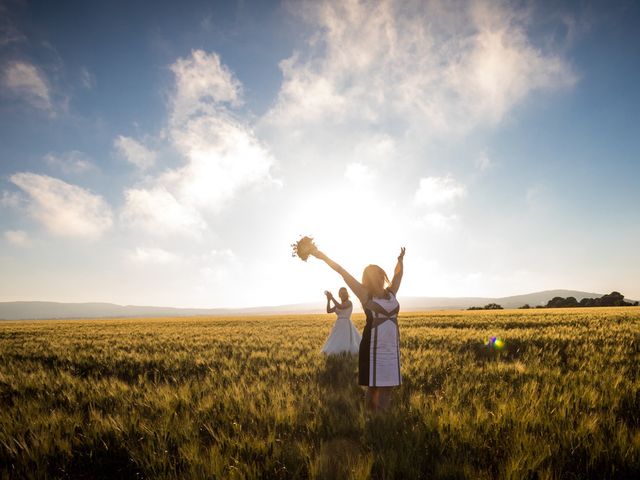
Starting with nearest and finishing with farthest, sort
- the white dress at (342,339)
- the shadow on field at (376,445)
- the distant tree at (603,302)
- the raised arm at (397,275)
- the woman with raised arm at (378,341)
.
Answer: the shadow on field at (376,445), the woman with raised arm at (378,341), the raised arm at (397,275), the white dress at (342,339), the distant tree at (603,302)

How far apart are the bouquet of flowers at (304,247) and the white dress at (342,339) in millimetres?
6134

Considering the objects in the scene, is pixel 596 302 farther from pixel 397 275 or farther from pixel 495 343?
pixel 397 275

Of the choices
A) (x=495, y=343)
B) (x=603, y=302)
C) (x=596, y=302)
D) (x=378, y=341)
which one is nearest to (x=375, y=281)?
(x=378, y=341)

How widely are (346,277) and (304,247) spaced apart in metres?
0.63

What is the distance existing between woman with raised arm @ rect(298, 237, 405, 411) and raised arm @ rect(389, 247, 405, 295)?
0.36ft

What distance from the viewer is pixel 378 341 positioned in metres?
4.35

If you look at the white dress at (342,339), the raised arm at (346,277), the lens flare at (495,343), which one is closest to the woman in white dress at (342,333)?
the white dress at (342,339)

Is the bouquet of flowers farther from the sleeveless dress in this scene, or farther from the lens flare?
the lens flare

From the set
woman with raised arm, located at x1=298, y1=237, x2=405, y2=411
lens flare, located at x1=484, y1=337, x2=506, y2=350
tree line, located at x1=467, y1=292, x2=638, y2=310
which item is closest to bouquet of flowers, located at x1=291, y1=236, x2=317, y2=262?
woman with raised arm, located at x1=298, y1=237, x2=405, y2=411

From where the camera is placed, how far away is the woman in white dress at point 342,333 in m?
9.70

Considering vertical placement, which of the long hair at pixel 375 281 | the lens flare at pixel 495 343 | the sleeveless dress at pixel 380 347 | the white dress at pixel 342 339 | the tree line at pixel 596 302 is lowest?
the tree line at pixel 596 302

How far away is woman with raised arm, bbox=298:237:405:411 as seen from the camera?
14.0ft

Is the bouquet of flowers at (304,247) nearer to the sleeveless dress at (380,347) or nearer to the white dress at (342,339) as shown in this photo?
the sleeveless dress at (380,347)

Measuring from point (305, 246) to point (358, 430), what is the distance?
2134 millimetres
